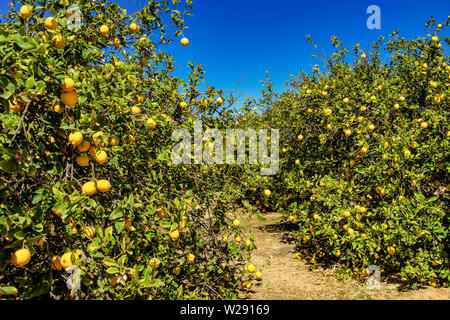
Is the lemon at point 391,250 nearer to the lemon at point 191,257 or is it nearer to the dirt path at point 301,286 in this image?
the dirt path at point 301,286

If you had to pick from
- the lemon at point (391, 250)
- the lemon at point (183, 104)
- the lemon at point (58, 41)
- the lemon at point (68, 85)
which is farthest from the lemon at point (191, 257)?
the lemon at point (391, 250)

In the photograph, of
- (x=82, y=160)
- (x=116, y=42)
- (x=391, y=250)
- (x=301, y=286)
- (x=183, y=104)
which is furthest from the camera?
(x=301, y=286)

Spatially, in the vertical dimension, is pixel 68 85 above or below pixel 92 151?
above

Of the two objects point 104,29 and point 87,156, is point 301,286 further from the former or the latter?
point 104,29

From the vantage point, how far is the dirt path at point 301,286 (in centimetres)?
408

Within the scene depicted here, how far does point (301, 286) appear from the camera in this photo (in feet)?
15.5

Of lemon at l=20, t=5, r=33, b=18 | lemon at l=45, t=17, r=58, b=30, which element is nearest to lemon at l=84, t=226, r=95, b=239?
lemon at l=45, t=17, r=58, b=30

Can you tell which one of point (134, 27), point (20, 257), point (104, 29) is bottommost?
point (20, 257)

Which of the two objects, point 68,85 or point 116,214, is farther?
point 116,214

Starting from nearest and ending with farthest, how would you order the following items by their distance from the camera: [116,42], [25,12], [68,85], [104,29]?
[68,85] → [25,12] → [104,29] → [116,42]

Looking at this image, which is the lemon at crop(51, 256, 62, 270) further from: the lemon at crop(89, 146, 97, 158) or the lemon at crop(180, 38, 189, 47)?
the lemon at crop(180, 38, 189, 47)

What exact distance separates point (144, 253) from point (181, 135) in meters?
1.23

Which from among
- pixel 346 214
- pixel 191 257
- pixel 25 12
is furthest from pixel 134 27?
pixel 346 214

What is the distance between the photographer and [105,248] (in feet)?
6.04
